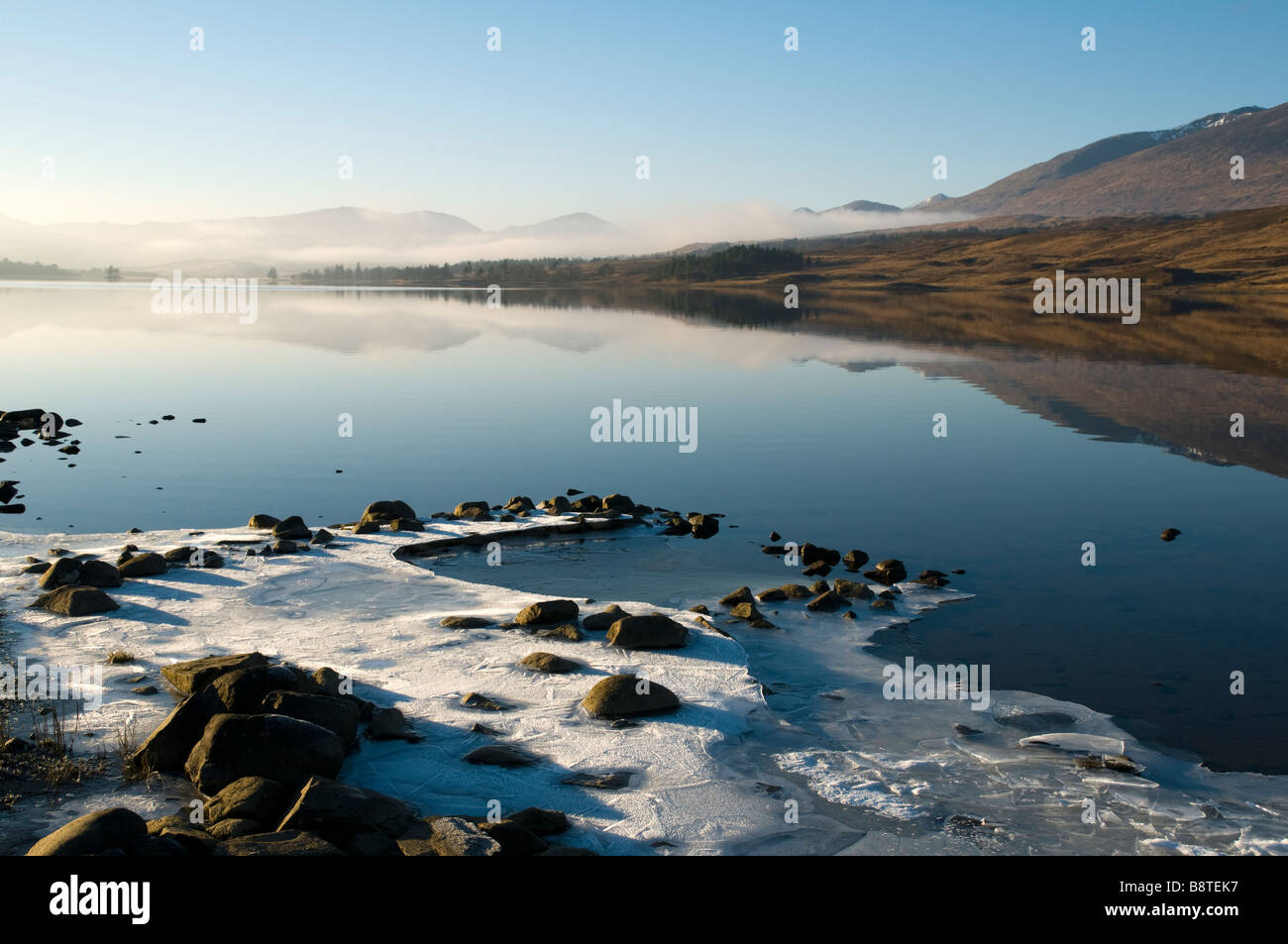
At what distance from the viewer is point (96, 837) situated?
7.69m

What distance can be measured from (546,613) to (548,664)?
196 cm

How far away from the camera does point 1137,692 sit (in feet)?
45.6

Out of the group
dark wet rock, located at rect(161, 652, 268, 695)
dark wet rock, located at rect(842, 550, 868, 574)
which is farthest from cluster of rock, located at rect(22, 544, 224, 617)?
dark wet rock, located at rect(842, 550, 868, 574)

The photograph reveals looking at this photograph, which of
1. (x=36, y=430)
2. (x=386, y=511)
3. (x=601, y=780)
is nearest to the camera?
(x=601, y=780)

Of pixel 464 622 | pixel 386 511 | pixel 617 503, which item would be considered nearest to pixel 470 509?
pixel 386 511

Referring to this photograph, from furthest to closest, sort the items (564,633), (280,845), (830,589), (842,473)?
(842,473), (830,589), (564,633), (280,845)

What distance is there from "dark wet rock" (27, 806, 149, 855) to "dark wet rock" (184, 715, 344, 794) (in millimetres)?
1785

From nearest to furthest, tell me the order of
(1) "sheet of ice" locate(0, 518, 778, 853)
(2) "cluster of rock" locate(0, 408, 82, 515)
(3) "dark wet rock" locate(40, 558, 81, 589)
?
(1) "sheet of ice" locate(0, 518, 778, 853)
(3) "dark wet rock" locate(40, 558, 81, 589)
(2) "cluster of rock" locate(0, 408, 82, 515)

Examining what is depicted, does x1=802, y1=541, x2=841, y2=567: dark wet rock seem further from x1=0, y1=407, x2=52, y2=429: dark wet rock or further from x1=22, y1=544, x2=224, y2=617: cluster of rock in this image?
x1=0, y1=407, x2=52, y2=429: dark wet rock

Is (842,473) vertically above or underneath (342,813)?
above

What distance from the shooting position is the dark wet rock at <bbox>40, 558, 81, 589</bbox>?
1677 centimetres

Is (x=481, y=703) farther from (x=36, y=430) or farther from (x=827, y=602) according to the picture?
(x=36, y=430)

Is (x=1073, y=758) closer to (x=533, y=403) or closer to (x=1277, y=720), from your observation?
(x=1277, y=720)
